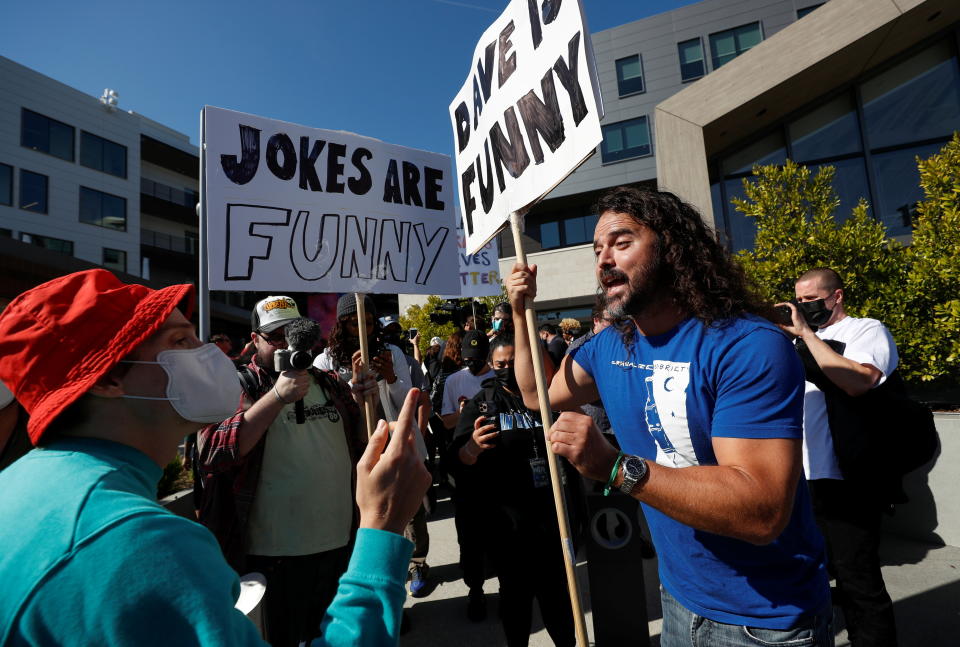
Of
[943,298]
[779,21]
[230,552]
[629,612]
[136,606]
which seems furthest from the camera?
[779,21]

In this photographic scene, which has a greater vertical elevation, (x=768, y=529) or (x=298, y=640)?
(x=768, y=529)

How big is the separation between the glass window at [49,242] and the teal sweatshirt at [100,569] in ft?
108

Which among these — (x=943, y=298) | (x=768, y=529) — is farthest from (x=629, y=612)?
(x=943, y=298)

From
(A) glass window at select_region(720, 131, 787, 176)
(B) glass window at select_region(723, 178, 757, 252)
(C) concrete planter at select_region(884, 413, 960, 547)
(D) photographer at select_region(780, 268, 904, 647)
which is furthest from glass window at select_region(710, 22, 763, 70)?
(D) photographer at select_region(780, 268, 904, 647)

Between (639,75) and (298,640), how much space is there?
25134 millimetres

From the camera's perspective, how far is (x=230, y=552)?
249cm

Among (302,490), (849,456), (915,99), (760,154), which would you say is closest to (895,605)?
(849,456)

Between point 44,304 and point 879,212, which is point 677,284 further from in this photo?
point 879,212

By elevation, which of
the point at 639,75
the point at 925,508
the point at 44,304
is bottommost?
A: the point at 925,508

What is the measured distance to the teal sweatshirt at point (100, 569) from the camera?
2.41 feet

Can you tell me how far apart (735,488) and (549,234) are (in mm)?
22190

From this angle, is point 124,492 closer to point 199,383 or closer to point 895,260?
point 199,383

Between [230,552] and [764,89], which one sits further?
[764,89]

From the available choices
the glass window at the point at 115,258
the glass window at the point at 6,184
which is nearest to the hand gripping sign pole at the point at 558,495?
the glass window at the point at 6,184
